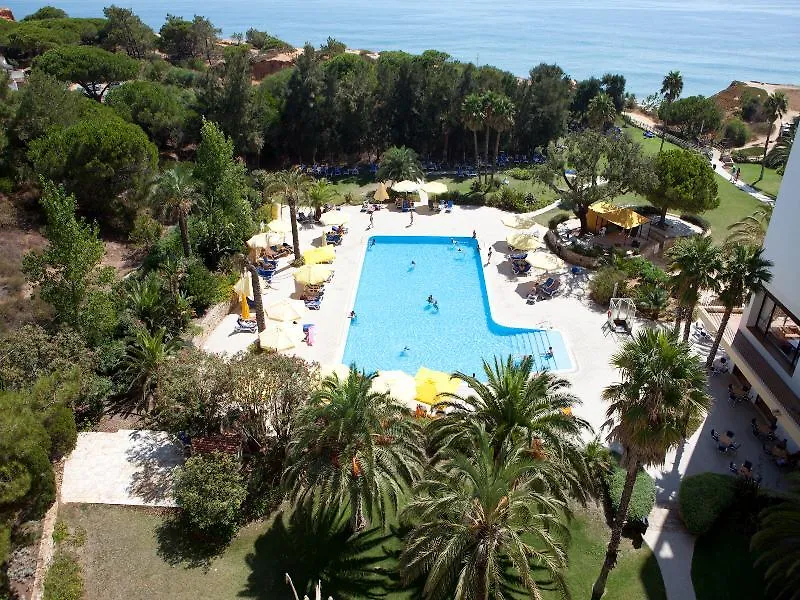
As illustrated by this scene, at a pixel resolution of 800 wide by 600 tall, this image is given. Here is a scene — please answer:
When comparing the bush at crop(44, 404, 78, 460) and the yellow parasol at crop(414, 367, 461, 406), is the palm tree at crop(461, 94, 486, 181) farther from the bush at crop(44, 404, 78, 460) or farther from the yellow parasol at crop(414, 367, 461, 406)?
the bush at crop(44, 404, 78, 460)

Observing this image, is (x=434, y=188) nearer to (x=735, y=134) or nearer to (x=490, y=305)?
(x=490, y=305)

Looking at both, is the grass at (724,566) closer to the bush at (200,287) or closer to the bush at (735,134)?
the bush at (200,287)

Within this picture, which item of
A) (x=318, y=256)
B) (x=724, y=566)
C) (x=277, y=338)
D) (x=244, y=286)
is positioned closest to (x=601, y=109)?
(x=318, y=256)

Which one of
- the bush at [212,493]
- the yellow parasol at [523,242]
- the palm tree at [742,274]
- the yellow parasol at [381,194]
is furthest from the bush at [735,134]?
the bush at [212,493]

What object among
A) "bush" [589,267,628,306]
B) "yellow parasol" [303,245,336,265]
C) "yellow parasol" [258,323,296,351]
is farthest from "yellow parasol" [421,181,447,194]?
"yellow parasol" [258,323,296,351]

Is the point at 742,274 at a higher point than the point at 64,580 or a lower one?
higher

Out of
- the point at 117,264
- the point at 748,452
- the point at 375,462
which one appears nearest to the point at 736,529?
the point at 748,452

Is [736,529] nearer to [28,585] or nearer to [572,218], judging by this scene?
[28,585]
